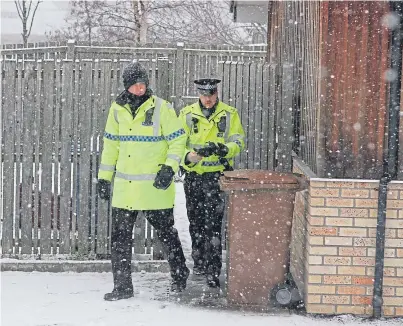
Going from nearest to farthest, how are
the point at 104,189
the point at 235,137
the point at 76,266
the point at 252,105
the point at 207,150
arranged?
1. the point at 104,189
2. the point at 207,150
3. the point at 235,137
4. the point at 76,266
5. the point at 252,105

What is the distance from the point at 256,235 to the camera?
6258 mm

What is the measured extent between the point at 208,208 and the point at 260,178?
3.33 ft

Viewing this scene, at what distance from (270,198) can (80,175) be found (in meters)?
2.41

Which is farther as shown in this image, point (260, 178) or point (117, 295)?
point (117, 295)

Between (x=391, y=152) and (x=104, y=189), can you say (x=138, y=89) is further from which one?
(x=391, y=152)

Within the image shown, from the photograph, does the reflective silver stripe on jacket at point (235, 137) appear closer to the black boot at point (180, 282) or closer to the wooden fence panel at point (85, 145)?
the black boot at point (180, 282)

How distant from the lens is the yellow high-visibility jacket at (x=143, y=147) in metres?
6.41

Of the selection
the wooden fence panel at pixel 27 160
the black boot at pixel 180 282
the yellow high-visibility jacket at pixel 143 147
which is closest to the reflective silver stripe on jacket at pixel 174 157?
the yellow high-visibility jacket at pixel 143 147

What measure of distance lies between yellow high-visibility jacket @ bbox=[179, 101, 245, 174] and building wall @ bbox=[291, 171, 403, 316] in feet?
4.15

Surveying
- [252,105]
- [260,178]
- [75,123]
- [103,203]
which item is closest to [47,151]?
[75,123]

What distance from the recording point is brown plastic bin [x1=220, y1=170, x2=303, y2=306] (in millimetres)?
6215

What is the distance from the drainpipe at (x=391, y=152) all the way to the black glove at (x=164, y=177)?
1.72 metres

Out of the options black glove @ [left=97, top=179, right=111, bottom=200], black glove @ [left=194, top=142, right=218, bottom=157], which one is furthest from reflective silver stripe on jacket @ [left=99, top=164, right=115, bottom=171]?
black glove @ [left=194, top=142, right=218, bottom=157]

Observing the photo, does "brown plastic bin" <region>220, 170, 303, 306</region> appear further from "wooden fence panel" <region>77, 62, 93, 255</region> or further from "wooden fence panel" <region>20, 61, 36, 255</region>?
"wooden fence panel" <region>20, 61, 36, 255</region>
